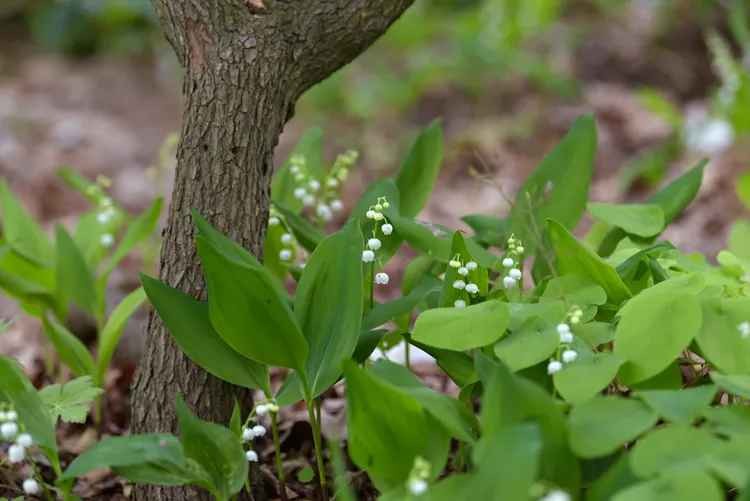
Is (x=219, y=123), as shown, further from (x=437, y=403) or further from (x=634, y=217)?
(x=634, y=217)

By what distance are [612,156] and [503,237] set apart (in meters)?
2.43


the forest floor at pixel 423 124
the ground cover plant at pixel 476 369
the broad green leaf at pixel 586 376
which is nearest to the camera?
the ground cover plant at pixel 476 369

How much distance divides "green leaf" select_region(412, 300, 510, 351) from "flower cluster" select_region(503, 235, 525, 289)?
12 centimetres

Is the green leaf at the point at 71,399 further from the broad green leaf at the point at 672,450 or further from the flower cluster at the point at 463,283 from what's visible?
the broad green leaf at the point at 672,450

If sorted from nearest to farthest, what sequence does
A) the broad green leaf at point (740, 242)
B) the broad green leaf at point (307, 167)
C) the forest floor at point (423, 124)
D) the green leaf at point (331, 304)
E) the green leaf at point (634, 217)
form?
the green leaf at point (331, 304)
the green leaf at point (634, 217)
the broad green leaf at point (740, 242)
the broad green leaf at point (307, 167)
the forest floor at point (423, 124)

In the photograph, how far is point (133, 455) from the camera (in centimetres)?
144

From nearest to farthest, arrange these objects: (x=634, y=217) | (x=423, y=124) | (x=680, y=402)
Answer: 1. (x=680, y=402)
2. (x=634, y=217)
3. (x=423, y=124)

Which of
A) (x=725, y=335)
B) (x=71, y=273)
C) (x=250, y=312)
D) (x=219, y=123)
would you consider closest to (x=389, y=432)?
(x=250, y=312)

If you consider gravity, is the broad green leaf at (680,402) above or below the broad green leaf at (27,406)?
above

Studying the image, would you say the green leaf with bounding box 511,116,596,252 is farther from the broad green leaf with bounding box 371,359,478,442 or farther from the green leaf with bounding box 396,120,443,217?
the broad green leaf with bounding box 371,359,478,442

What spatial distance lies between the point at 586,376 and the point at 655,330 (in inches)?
5.8

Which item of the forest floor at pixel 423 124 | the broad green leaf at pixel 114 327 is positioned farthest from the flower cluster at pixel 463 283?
the forest floor at pixel 423 124

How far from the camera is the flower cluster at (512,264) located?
1.68 m

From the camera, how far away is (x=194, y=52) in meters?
1.82
